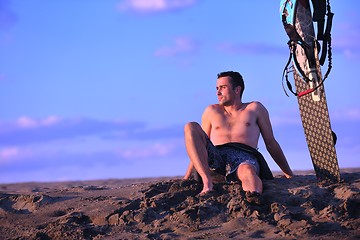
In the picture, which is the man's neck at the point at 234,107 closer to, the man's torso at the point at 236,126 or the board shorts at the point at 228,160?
the man's torso at the point at 236,126

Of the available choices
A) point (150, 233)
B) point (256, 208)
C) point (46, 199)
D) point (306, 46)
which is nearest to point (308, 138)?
point (306, 46)

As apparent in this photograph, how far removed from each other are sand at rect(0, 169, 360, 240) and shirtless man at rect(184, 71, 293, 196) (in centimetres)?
23

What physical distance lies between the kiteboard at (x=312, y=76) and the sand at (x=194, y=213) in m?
0.24

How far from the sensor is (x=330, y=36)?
7.04 meters

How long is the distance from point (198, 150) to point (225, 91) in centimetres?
89

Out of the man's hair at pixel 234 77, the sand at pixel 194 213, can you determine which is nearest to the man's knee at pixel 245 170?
the sand at pixel 194 213

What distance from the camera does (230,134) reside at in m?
7.48

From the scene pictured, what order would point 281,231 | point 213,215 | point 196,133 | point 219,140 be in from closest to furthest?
point 281,231
point 213,215
point 196,133
point 219,140

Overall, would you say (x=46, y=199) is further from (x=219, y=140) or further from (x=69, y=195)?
(x=219, y=140)

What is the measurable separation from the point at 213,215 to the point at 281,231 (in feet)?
2.31

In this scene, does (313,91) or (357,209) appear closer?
(357,209)

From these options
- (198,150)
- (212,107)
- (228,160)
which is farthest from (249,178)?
(212,107)

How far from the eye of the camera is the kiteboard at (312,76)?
716 cm

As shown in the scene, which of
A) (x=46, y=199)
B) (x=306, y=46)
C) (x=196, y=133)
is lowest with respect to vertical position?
(x=46, y=199)
